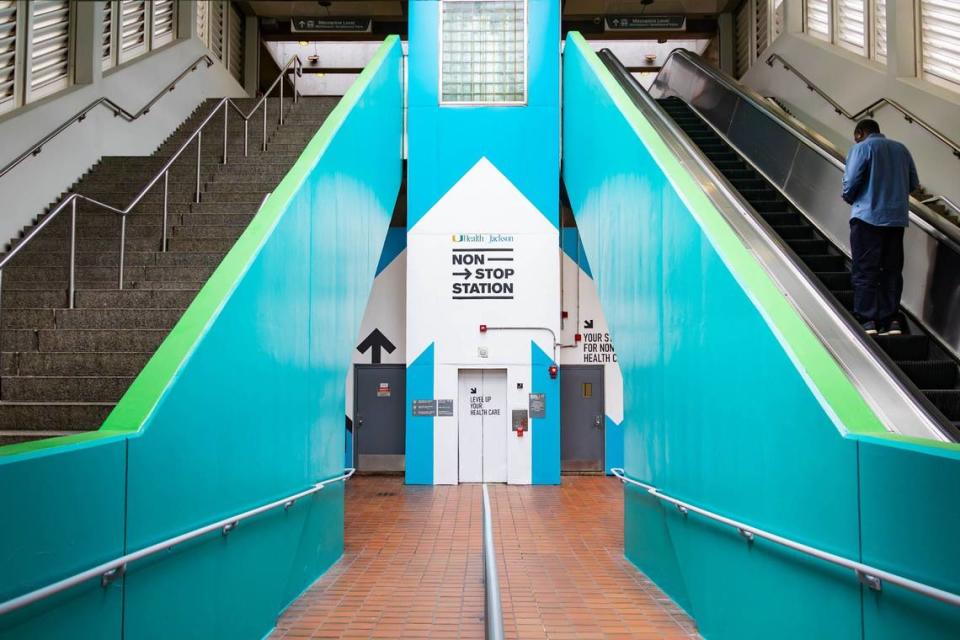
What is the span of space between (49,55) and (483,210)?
19.8 ft

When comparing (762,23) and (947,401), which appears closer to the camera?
(947,401)

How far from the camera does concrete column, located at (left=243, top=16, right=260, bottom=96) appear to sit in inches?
614

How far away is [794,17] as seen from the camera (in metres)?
12.5

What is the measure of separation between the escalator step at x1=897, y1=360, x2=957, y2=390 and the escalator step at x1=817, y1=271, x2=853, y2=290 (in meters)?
1.17

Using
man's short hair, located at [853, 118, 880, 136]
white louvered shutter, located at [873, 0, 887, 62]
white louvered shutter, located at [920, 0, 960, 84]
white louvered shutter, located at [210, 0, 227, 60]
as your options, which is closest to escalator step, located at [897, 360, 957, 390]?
man's short hair, located at [853, 118, 880, 136]

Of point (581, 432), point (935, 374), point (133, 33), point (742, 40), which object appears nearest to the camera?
point (935, 374)

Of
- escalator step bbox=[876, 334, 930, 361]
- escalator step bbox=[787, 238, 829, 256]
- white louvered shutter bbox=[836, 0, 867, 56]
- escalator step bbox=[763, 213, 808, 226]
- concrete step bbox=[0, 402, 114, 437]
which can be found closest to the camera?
concrete step bbox=[0, 402, 114, 437]

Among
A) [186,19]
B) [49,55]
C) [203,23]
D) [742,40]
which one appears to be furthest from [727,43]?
[49,55]

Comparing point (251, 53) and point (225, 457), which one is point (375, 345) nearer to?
point (251, 53)

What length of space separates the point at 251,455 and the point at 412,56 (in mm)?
8773

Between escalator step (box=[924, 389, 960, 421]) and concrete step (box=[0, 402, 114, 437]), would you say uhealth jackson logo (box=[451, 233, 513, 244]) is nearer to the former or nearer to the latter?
Answer: concrete step (box=[0, 402, 114, 437])

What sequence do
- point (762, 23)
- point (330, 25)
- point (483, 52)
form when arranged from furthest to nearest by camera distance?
point (330, 25) < point (762, 23) < point (483, 52)

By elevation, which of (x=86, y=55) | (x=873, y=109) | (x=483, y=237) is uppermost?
(x=86, y=55)

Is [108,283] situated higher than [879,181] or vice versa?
[879,181]
